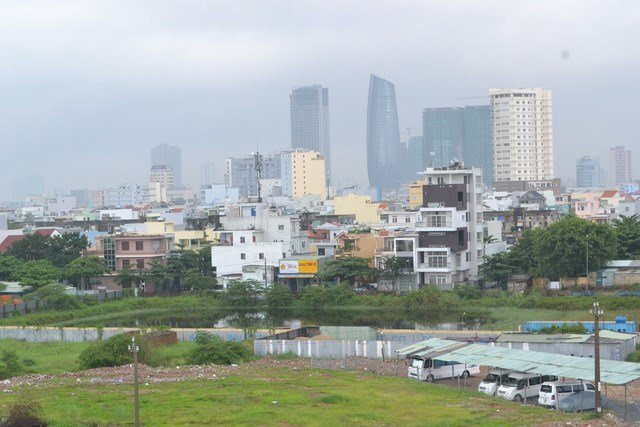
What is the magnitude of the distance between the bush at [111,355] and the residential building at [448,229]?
66.7 feet

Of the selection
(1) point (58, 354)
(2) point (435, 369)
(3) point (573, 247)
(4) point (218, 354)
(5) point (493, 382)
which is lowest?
(1) point (58, 354)

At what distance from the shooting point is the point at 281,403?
19.0 metres

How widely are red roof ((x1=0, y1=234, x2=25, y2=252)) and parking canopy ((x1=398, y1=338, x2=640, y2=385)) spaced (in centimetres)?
3821

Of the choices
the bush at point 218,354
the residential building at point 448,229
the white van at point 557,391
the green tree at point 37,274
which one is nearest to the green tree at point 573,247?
the residential building at point 448,229

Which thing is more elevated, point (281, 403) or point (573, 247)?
point (573, 247)

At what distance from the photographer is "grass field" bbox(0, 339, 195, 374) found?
2591 centimetres

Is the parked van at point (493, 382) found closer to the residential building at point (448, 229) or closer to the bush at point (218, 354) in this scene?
the bush at point (218, 354)

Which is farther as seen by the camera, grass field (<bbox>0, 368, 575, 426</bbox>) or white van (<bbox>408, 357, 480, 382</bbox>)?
white van (<bbox>408, 357, 480, 382</bbox>)

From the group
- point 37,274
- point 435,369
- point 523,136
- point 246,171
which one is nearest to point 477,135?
point 246,171

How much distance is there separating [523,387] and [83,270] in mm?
31780

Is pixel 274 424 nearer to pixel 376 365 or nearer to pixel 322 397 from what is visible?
pixel 322 397

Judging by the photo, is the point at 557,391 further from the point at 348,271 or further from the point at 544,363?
the point at 348,271

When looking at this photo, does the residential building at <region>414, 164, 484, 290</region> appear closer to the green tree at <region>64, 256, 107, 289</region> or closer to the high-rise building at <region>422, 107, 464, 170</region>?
the green tree at <region>64, 256, 107, 289</region>

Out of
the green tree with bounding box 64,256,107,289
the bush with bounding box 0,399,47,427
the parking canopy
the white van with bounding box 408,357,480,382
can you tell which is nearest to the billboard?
the green tree with bounding box 64,256,107,289
